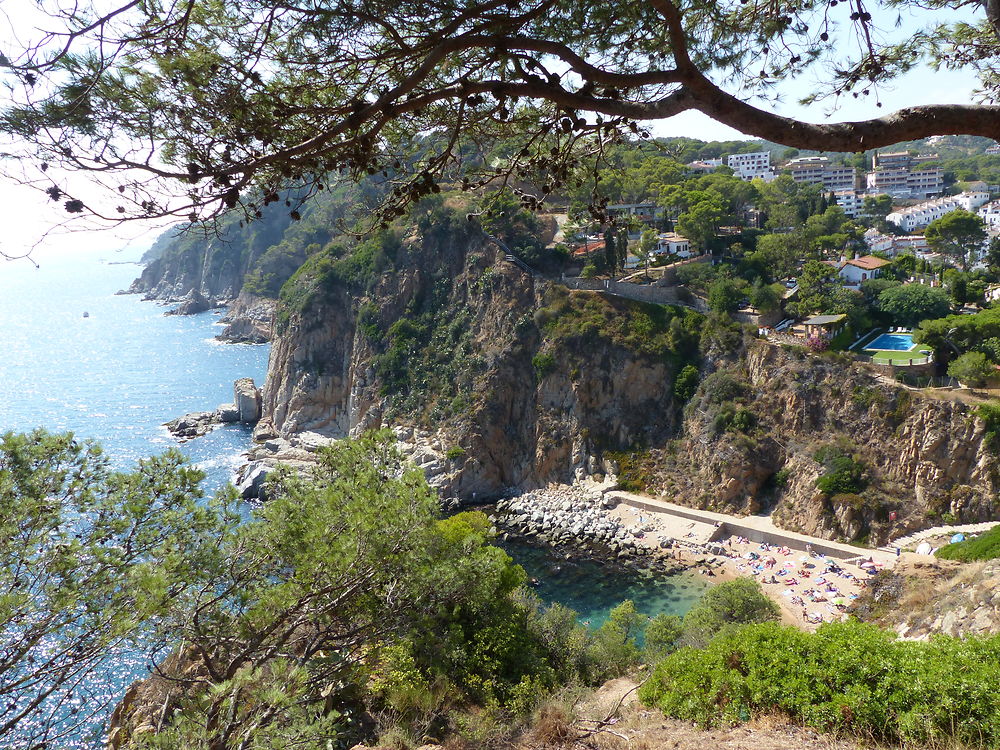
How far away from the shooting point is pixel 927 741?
470cm

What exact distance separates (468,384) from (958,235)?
27.6 meters

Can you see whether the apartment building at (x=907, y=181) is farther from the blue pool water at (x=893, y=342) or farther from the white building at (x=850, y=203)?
the blue pool water at (x=893, y=342)

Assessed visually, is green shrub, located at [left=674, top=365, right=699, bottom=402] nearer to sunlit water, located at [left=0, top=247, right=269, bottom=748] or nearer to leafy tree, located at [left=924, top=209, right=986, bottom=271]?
leafy tree, located at [left=924, top=209, right=986, bottom=271]

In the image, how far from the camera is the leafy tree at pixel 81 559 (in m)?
3.85

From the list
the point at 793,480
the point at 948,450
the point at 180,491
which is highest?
the point at 180,491

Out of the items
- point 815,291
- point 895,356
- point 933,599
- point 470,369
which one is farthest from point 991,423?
point 470,369

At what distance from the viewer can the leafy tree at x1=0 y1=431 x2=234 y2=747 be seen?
3.85 metres

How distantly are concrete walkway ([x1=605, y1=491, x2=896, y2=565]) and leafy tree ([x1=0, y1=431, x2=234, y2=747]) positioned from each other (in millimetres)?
20262

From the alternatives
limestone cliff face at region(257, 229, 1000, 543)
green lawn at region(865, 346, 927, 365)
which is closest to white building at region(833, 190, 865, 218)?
green lawn at region(865, 346, 927, 365)

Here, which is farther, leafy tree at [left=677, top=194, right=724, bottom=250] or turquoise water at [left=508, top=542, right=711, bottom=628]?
leafy tree at [left=677, top=194, right=724, bottom=250]

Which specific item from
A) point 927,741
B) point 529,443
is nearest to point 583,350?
point 529,443

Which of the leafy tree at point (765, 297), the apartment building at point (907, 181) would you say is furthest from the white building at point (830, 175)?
the leafy tree at point (765, 297)

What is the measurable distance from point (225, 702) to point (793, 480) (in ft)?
73.3

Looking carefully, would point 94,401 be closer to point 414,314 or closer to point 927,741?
point 414,314
